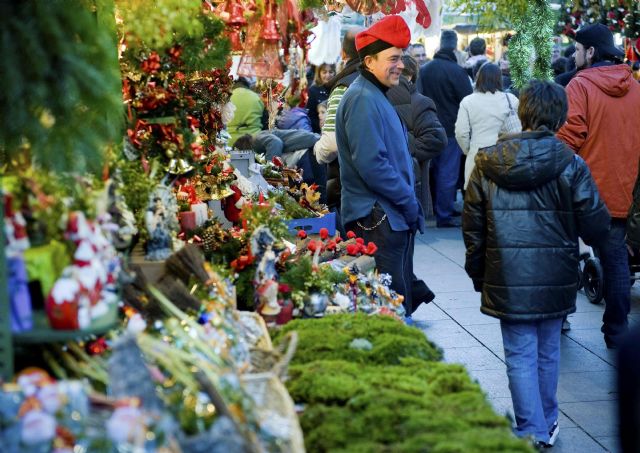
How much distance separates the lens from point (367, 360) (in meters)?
3.33

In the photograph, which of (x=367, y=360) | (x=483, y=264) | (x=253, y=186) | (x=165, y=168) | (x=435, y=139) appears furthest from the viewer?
(x=435, y=139)

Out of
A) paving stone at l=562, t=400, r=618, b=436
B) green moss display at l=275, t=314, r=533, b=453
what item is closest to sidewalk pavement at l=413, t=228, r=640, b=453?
paving stone at l=562, t=400, r=618, b=436

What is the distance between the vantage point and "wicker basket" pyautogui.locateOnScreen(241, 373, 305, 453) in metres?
2.42

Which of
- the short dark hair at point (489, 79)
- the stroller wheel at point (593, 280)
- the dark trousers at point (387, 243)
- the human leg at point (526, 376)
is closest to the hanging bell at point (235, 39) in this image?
the dark trousers at point (387, 243)

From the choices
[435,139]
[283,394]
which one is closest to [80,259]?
[283,394]

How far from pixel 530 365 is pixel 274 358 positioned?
2334mm

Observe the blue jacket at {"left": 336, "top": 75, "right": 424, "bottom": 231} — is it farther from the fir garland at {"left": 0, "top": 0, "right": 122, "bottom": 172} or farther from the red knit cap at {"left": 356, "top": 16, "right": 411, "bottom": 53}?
the fir garland at {"left": 0, "top": 0, "right": 122, "bottom": 172}

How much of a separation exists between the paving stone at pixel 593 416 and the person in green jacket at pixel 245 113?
501cm

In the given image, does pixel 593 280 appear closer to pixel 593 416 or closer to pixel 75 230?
pixel 593 416

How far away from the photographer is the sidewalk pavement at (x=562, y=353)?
538cm

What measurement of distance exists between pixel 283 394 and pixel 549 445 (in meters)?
2.88

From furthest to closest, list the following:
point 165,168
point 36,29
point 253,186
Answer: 1. point 253,186
2. point 165,168
3. point 36,29

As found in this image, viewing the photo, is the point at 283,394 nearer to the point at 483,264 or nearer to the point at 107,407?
the point at 107,407

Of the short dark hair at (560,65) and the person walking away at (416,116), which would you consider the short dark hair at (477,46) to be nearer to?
the short dark hair at (560,65)
